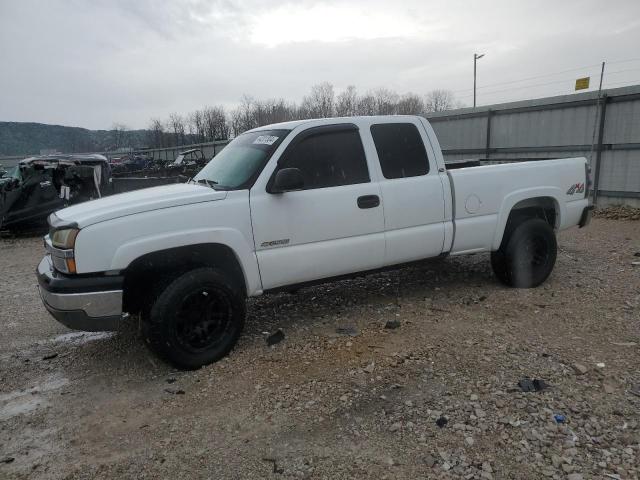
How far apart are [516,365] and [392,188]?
6.05ft

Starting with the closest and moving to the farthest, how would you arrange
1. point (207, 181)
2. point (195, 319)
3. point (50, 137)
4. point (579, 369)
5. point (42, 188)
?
point (579, 369) < point (195, 319) < point (207, 181) < point (42, 188) < point (50, 137)

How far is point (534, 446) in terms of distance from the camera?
2.59 metres

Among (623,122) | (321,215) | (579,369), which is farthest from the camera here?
(623,122)

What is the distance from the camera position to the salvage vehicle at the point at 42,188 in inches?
411

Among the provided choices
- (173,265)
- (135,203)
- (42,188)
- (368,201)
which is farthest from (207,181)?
(42,188)

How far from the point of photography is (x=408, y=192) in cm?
439

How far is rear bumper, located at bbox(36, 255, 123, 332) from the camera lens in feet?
10.7

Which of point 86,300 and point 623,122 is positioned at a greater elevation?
point 623,122

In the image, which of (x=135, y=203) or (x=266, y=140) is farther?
(x=266, y=140)

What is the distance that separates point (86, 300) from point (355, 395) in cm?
200

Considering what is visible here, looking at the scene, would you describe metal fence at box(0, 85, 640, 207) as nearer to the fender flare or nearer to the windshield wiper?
the windshield wiper

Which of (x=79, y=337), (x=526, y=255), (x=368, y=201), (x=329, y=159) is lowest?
(x=79, y=337)

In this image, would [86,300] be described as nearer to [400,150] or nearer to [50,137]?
[400,150]

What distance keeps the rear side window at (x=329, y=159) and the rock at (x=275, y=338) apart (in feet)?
4.39
